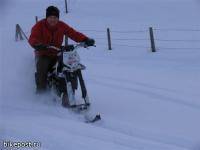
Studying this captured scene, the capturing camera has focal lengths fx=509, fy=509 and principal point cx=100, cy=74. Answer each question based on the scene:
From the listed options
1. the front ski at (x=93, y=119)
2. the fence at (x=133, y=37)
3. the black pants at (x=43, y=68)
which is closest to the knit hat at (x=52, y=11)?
the black pants at (x=43, y=68)

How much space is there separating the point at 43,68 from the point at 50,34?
0.66m

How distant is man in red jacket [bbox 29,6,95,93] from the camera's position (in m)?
9.27

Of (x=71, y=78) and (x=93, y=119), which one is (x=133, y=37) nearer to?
(x=71, y=78)

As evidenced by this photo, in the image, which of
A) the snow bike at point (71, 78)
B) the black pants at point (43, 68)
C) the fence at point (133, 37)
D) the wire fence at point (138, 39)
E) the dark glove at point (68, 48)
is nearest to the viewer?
the snow bike at point (71, 78)

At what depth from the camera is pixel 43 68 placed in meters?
9.58

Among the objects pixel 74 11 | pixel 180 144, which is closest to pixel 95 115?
pixel 180 144

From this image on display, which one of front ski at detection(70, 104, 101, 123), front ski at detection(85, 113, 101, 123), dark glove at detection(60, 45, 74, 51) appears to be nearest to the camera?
front ski at detection(85, 113, 101, 123)

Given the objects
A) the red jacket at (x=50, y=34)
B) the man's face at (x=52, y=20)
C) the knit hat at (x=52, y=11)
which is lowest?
the red jacket at (x=50, y=34)

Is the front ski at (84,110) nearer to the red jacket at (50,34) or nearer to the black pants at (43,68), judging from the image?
the black pants at (43,68)

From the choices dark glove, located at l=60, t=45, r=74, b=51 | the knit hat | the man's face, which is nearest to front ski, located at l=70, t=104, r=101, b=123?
dark glove, located at l=60, t=45, r=74, b=51

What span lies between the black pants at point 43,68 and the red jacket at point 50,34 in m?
0.10

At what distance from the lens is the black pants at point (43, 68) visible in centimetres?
958

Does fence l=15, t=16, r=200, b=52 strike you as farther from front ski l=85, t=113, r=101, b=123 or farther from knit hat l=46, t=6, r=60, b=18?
front ski l=85, t=113, r=101, b=123

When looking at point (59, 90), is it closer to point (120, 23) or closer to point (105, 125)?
point (105, 125)
